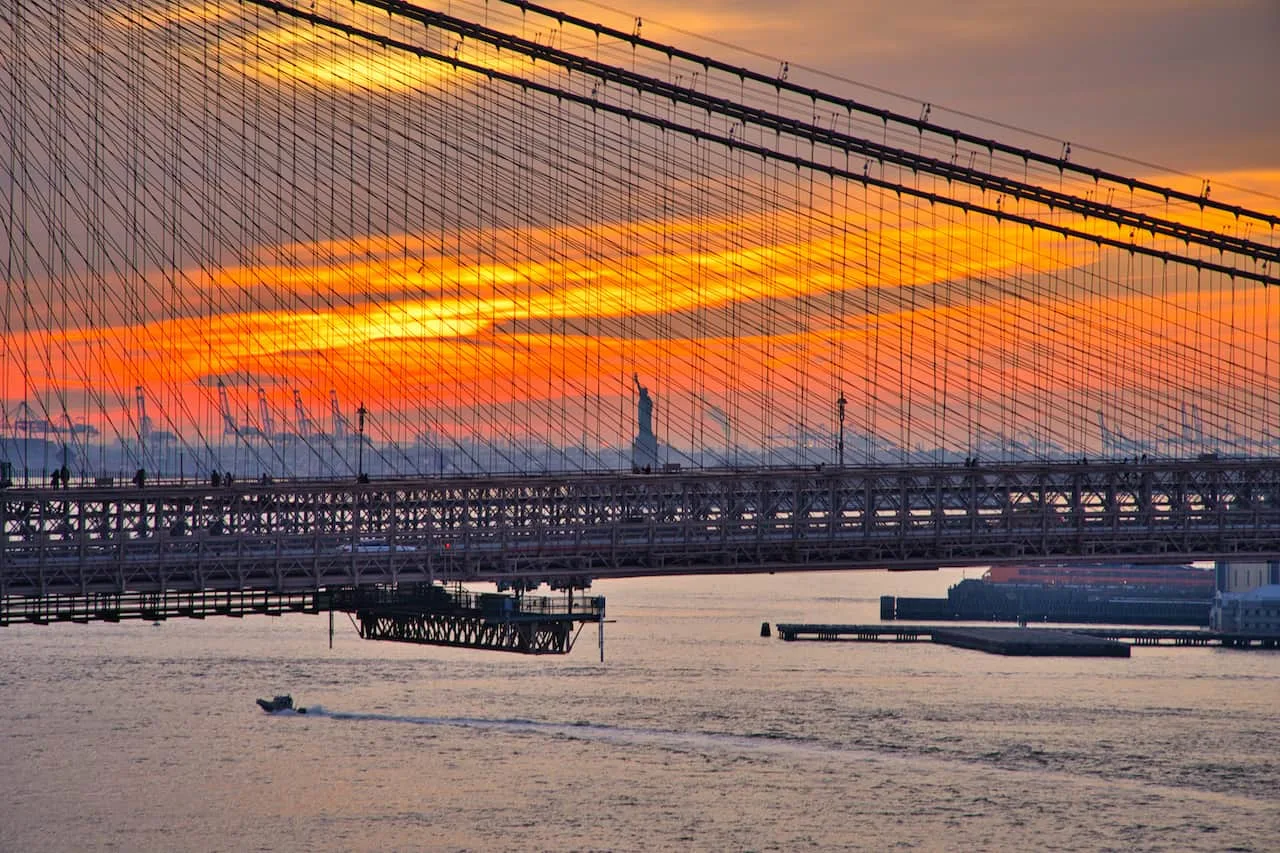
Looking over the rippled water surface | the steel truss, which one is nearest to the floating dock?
the rippled water surface

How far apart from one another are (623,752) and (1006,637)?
4251 centimetres

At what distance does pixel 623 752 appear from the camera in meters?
44.5

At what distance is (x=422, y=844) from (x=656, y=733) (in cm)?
1451

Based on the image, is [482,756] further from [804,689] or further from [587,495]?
[804,689]

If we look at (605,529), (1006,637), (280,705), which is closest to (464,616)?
(280,705)

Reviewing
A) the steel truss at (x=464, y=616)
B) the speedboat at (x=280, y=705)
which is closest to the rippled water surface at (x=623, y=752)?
the speedboat at (x=280, y=705)

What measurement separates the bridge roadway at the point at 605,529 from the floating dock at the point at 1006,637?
31.8 m

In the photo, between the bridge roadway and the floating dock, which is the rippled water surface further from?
the floating dock

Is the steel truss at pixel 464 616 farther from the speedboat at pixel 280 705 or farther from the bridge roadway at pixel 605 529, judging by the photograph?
the speedboat at pixel 280 705

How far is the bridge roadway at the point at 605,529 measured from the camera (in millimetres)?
36250

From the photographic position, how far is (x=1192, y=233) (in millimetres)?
45344

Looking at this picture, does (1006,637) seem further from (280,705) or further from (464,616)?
(280,705)

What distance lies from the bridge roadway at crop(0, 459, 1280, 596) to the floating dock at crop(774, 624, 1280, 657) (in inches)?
1250

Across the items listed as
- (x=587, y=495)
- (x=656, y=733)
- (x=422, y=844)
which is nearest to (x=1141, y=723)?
(x=656, y=733)
